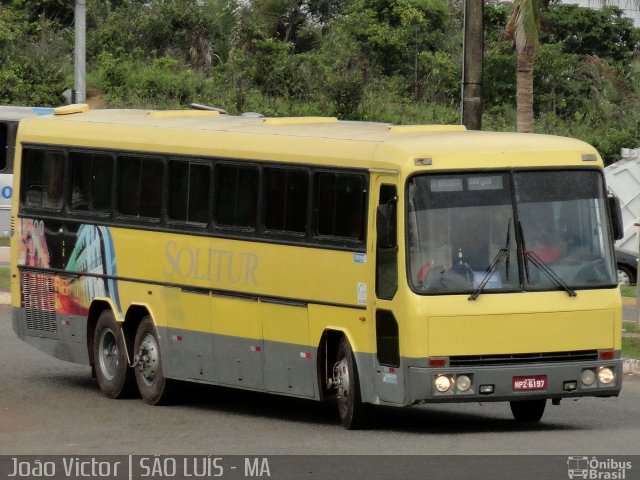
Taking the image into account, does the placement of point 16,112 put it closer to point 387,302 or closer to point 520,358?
point 387,302

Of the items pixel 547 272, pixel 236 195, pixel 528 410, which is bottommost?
pixel 528 410

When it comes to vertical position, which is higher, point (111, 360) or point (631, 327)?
point (111, 360)

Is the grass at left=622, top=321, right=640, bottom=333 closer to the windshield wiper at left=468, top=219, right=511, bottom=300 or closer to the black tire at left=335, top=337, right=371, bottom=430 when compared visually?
the black tire at left=335, top=337, right=371, bottom=430

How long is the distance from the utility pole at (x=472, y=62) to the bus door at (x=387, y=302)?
29.1 ft

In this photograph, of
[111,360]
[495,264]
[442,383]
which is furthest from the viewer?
[111,360]

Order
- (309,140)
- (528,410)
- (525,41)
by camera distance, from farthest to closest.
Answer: (525,41) → (309,140) → (528,410)

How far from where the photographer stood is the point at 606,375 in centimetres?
1399

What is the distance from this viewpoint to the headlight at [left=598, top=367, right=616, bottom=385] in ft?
45.8

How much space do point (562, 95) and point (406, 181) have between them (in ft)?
121

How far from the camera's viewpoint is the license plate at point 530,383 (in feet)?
44.6

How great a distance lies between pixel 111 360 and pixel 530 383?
5599mm

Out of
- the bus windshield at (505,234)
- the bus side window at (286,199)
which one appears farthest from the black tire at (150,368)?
the bus windshield at (505,234)

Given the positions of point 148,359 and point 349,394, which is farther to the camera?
point 148,359

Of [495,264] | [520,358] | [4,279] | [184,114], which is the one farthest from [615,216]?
[4,279]
